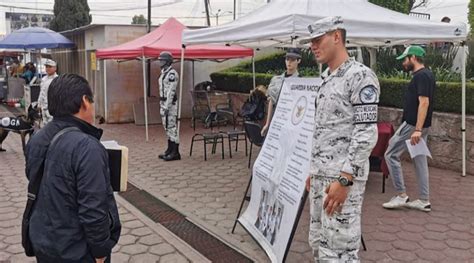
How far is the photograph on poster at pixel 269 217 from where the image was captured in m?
3.53

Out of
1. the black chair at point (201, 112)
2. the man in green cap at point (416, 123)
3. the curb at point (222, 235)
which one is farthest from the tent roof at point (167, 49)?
the man in green cap at point (416, 123)

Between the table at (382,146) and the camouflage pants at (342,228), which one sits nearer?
the camouflage pants at (342,228)

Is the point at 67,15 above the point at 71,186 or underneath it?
above

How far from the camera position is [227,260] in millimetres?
3857

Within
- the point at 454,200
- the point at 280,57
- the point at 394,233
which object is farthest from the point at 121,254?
the point at 280,57

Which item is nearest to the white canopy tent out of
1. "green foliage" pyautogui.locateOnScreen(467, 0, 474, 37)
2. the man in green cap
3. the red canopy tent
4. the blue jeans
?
the man in green cap

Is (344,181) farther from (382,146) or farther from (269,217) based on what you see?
(382,146)

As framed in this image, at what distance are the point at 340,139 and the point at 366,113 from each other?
0.77 feet

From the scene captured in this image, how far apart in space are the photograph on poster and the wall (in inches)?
170

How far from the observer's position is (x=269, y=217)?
370cm

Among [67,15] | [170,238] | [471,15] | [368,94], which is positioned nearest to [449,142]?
[170,238]

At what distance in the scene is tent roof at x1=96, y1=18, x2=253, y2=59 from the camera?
9797 millimetres

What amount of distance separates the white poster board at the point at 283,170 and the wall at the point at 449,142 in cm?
415

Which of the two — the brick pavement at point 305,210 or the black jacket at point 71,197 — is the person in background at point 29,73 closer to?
the brick pavement at point 305,210
